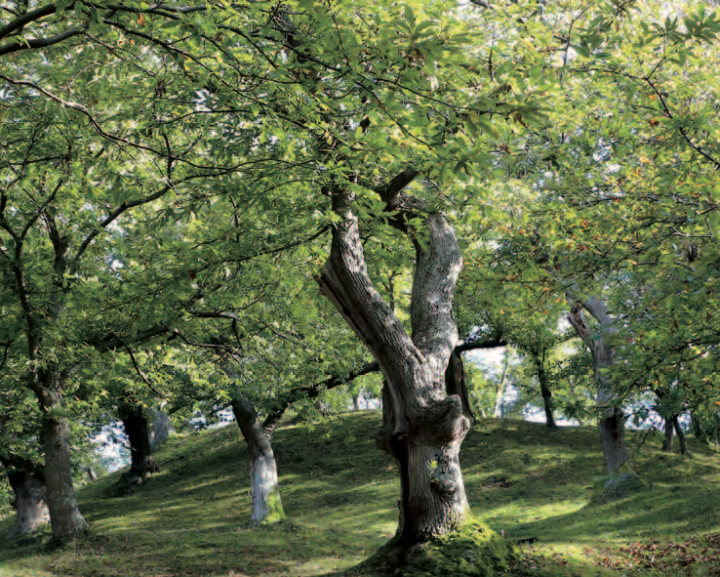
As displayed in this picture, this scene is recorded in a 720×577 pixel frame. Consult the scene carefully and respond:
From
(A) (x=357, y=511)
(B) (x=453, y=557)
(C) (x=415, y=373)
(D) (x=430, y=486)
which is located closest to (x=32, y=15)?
(C) (x=415, y=373)

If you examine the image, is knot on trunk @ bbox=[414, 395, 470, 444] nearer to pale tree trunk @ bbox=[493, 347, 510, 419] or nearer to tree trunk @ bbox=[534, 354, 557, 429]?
tree trunk @ bbox=[534, 354, 557, 429]

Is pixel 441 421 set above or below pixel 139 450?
above

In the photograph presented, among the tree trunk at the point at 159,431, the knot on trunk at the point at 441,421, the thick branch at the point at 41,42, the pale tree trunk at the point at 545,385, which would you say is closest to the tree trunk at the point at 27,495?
the tree trunk at the point at 159,431

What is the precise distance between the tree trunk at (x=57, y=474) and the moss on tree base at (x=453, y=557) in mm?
8801

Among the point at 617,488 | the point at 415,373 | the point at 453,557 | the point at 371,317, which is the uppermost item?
the point at 371,317

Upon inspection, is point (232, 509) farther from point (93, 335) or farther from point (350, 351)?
point (93, 335)

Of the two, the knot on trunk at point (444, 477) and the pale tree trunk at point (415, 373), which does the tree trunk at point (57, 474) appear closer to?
the pale tree trunk at point (415, 373)

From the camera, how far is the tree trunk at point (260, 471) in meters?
19.9

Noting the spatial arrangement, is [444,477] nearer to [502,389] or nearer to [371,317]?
[371,317]

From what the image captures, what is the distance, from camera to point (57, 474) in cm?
1455

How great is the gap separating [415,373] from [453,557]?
2538mm

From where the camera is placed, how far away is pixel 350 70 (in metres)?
4.86

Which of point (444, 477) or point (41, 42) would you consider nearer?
point (41, 42)

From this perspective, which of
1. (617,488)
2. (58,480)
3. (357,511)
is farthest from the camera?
(357,511)
